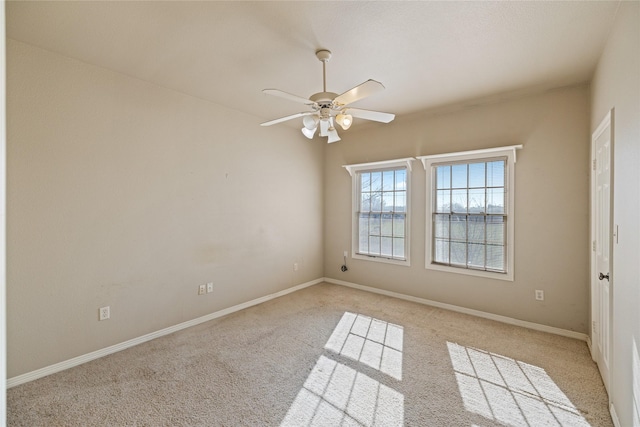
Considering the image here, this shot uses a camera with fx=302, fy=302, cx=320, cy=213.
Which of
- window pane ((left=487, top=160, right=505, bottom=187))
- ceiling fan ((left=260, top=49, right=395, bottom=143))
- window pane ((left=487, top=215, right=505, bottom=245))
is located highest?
ceiling fan ((left=260, top=49, right=395, bottom=143))

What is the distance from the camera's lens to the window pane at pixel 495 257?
3.72 metres

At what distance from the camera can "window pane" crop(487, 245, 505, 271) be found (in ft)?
12.2

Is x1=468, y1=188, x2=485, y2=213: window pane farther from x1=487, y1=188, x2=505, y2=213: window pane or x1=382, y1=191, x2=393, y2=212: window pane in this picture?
x1=382, y1=191, x2=393, y2=212: window pane

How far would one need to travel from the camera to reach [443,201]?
4.19m

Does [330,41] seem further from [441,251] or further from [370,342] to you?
[441,251]

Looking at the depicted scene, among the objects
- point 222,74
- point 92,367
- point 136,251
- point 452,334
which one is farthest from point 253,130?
point 452,334

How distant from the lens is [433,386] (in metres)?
2.36

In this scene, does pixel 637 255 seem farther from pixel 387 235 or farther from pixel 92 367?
pixel 92 367

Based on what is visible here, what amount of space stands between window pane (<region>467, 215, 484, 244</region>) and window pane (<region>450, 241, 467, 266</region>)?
0.15 metres

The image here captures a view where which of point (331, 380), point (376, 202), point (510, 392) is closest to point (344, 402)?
point (331, 380)

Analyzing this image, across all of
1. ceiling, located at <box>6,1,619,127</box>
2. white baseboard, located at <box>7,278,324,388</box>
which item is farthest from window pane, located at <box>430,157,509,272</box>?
white baseboard, located at <box>7,278,324,388</box>

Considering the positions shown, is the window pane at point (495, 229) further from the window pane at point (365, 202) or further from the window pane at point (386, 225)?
the window pane at point (365, 202)

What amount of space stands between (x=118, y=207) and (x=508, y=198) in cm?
432

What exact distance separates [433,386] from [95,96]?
3.88 meters
